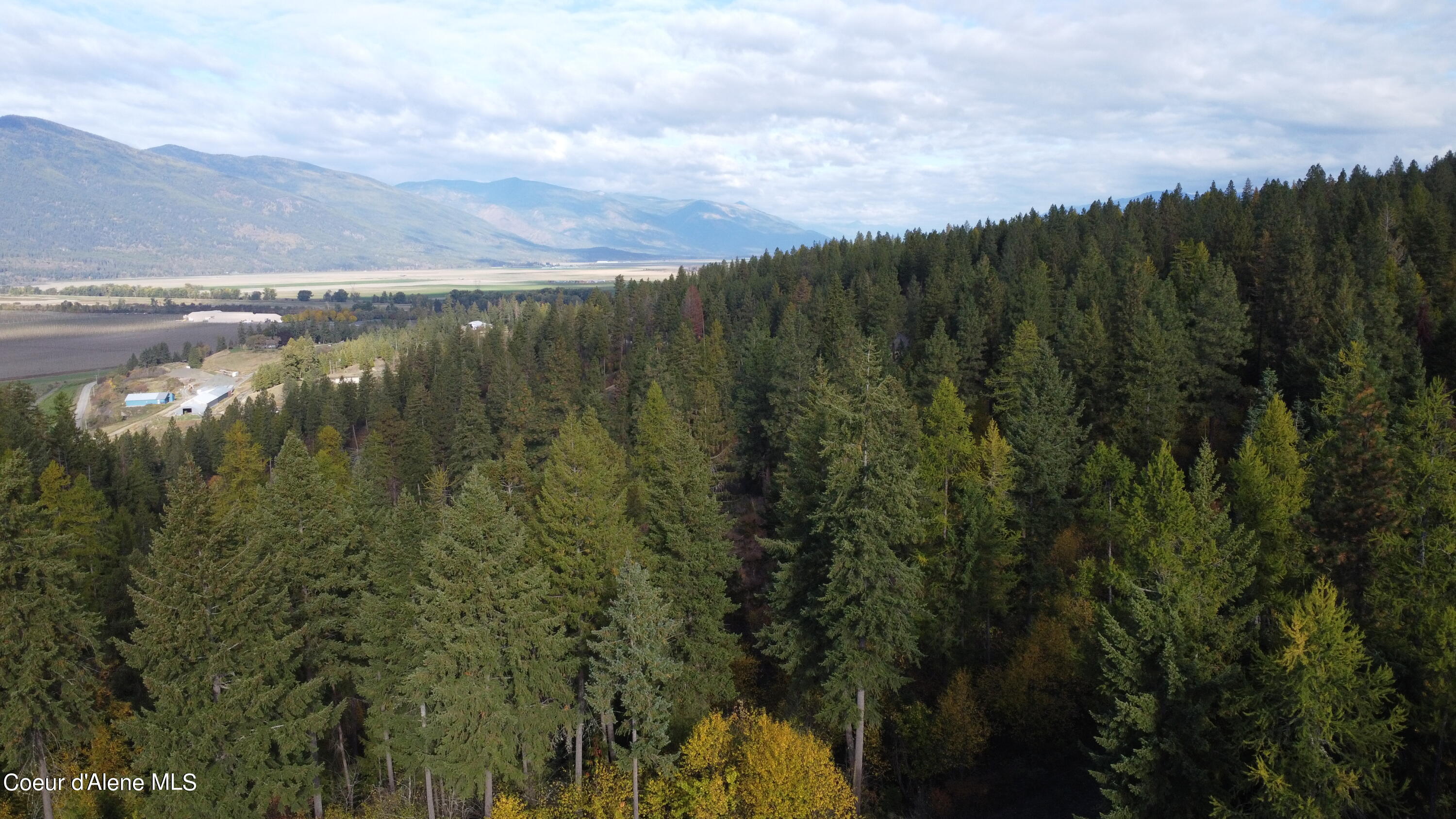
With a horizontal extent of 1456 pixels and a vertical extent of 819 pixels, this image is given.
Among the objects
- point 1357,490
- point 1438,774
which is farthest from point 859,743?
point 1357,490

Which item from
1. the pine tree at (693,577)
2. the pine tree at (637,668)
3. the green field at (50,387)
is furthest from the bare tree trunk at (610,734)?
the green field at (50,387)

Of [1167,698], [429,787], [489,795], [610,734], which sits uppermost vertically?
[1167,698]

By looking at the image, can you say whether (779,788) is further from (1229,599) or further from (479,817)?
(1229,599)

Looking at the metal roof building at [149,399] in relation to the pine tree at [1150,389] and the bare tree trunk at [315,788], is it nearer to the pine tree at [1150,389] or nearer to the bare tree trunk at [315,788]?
the bare tree trunk at [315,788]

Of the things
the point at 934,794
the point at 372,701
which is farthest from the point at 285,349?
the point at 934,794

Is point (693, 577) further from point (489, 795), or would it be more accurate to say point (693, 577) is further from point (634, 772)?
point (489, 795)

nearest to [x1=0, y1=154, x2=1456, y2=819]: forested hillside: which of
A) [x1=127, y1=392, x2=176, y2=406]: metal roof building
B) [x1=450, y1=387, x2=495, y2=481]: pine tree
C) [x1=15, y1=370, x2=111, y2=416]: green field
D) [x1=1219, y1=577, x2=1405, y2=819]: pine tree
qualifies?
[x1=1219, y1=577, x2=1405, y2=819]: pine tree
